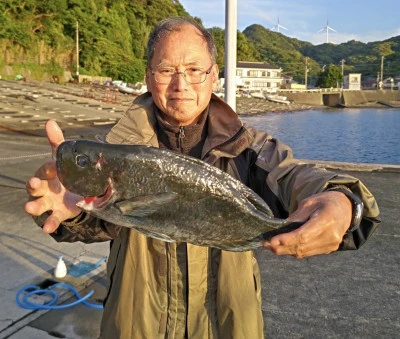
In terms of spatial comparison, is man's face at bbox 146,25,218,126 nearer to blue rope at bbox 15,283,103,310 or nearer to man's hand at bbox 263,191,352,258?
man's hand at bbox 263,191,352,258

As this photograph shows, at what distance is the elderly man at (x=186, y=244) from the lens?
7.41 ft

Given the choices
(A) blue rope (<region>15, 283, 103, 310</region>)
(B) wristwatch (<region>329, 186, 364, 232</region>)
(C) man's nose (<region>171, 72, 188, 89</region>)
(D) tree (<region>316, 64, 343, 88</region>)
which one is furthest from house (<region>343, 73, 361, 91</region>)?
(B) wristwatch (<region>329, 186, 364, 232</region>)

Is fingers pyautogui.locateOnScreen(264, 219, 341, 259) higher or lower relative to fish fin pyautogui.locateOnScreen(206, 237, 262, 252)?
higher

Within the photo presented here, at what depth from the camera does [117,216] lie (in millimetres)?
1893

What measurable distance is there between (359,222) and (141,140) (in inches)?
48.5

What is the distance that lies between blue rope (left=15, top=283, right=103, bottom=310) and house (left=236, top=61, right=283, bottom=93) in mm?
97721

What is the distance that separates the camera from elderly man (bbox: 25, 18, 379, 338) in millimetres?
2260

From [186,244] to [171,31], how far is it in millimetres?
1204

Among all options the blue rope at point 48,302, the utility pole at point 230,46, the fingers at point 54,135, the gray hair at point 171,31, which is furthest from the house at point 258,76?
the fingers at point 54,135

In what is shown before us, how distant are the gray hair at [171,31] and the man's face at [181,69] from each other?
3 centimetres

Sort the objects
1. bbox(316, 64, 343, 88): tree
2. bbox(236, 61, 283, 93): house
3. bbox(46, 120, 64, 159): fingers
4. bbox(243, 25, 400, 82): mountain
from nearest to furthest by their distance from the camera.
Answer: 1. bbox(46, 120, 64, 159): fingers
2. bbox(236, 61, 283, 93): house
3. bbox(316, 64, 343, 88): tree
4. bbox(243, 25, 400, 82): mountain

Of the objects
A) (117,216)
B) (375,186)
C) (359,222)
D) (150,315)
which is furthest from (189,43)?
(375,186)

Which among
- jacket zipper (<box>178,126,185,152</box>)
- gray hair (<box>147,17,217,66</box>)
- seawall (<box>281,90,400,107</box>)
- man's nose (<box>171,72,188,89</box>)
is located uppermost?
seawall (<box>281,90,400,107</box>)

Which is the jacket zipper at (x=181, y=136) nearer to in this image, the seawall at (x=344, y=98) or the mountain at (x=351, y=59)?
the seawall at (x=344, y=98)
